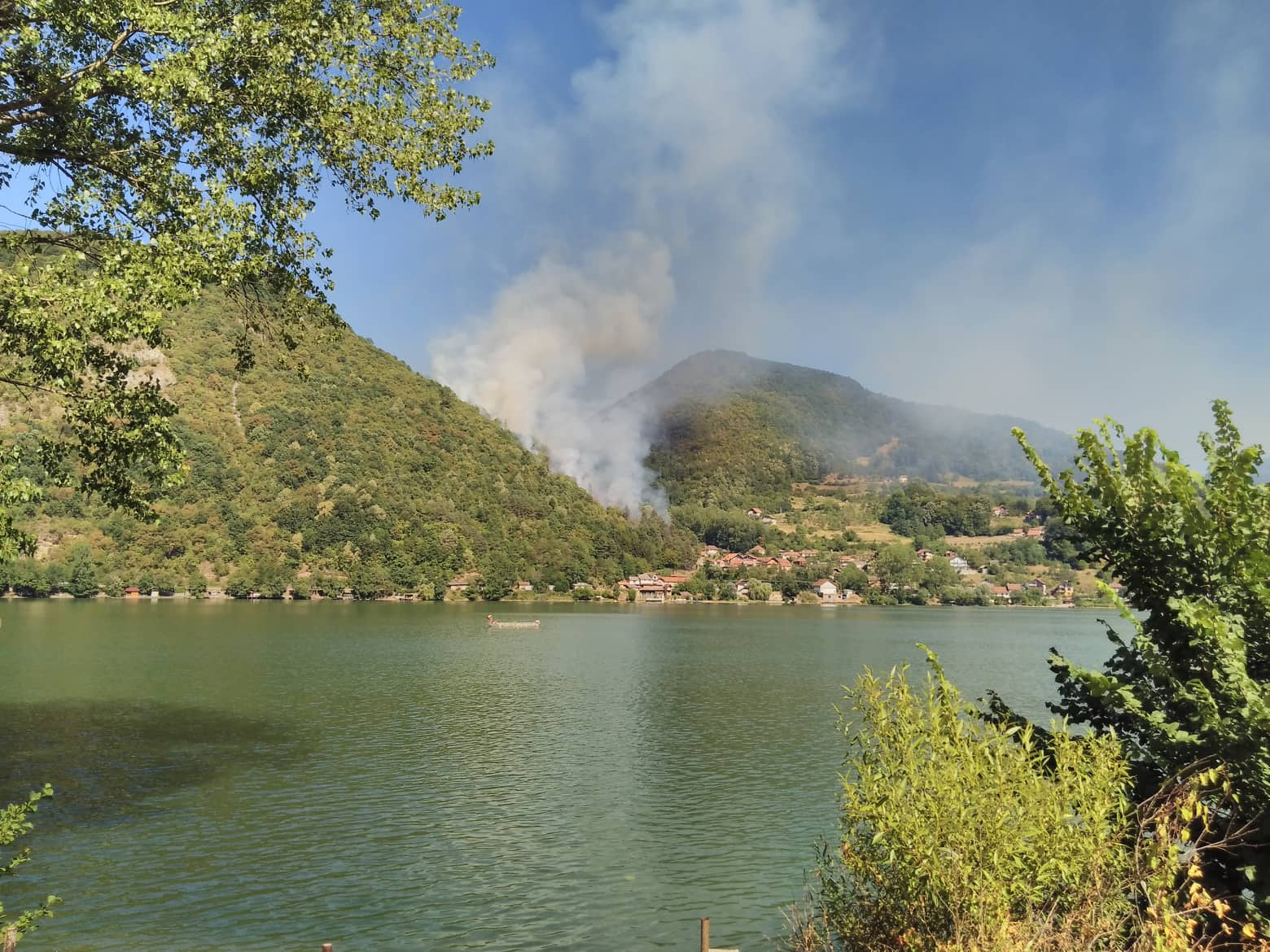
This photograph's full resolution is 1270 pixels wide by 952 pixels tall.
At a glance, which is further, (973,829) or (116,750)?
(116,750)

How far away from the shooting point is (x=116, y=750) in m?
26.2

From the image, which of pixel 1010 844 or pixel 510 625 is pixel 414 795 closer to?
pixel 1010 844

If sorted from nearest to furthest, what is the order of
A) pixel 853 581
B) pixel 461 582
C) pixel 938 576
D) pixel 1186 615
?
1. pixel 1186 615
2. pixel 461 582
3. pixel 938 576
4. pixel 853 581

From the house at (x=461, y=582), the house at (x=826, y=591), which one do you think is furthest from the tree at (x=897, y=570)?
the house at (x=461, y=582)

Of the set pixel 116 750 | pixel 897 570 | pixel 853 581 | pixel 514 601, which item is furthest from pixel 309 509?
pixel 116 750

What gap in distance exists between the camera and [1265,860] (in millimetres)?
8523

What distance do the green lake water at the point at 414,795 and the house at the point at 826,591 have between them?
129576mm

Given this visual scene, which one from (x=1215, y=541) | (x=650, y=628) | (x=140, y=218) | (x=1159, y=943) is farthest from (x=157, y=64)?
(x=650, y=628)

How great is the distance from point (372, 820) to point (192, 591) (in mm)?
127758

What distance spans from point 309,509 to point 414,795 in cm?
14447

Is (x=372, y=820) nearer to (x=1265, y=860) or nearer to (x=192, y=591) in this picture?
(x=1265, y=860)

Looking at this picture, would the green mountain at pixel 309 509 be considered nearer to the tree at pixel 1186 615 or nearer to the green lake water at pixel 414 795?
the green lake water at pixel 414 795

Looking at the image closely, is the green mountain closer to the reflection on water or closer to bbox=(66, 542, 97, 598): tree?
bbox=(66, 542, 97, 598): tree

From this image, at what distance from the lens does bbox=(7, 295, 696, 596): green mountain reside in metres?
135
